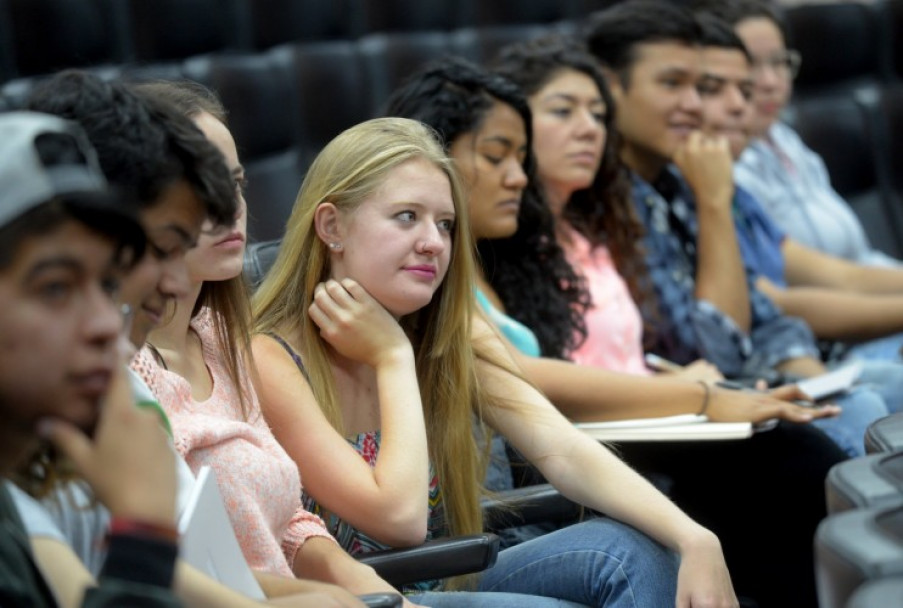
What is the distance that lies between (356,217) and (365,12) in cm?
175

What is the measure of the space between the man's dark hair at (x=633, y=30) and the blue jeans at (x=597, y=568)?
1376mm

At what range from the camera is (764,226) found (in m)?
2.89

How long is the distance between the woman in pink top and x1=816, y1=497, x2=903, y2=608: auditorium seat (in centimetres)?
40

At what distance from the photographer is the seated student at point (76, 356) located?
0.78 metres

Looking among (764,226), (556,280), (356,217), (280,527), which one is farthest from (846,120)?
(280,527)

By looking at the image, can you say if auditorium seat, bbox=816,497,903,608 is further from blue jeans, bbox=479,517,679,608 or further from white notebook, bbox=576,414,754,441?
white notebook, bbox=576,414,754,441

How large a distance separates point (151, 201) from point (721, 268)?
1762 millimetres

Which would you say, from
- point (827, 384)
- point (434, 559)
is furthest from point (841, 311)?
point (434, 559)

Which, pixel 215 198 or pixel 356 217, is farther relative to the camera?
pixel 356 217

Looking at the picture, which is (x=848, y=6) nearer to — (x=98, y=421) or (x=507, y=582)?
(x=507, y=582)

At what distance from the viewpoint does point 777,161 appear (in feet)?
10.4

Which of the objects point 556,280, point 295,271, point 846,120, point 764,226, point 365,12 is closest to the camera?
point 295,271

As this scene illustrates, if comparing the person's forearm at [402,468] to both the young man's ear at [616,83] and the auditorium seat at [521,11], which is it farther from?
the auditorium seat at [521,11]

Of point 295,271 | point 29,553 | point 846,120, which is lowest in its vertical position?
point 846,120
